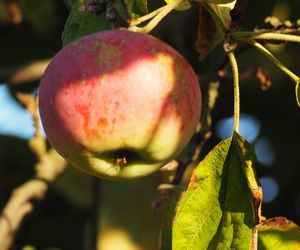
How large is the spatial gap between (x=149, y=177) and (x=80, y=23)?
1.07 m

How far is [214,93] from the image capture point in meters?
1.53

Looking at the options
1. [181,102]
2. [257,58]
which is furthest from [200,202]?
[257,58]

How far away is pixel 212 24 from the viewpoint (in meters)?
1.14

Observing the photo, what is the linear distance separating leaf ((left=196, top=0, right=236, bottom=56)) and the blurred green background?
2.68ft

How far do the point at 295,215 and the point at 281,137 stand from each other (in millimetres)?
249

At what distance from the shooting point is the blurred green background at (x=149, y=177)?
84.4 inches

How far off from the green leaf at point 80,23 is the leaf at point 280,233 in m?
0.39

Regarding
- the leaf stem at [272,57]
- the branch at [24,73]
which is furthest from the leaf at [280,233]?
the branch at [24,73]

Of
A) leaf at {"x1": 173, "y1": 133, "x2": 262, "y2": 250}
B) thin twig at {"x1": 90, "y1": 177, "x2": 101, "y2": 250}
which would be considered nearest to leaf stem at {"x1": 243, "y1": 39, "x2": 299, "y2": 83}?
leaf at {"x1": 173, "y1": 133, "x2": 262, "y2": 250}

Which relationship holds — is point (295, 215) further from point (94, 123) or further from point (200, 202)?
point (94, 123)

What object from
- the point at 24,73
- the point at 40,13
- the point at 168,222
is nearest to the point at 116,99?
the point at 168,222

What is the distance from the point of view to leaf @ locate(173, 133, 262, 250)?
3.57ft

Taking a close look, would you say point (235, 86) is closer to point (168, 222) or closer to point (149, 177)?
point (168, 222)

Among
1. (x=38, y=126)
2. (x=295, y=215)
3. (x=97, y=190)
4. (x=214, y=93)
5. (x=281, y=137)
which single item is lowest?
(x=295, y=215)
